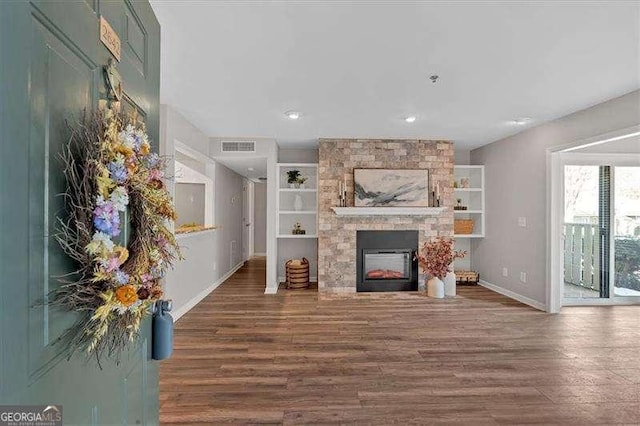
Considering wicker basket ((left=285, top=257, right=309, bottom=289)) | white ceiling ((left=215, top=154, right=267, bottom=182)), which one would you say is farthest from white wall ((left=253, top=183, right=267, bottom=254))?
wicker basket ((left=285, top=257, right=309, bottom=289))

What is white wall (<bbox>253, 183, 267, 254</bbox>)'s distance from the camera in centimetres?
948

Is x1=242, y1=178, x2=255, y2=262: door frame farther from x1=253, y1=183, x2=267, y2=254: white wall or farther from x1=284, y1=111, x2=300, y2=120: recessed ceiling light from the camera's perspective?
x1=284, y1=111, x2=300, y2=120: recessed ceiling light

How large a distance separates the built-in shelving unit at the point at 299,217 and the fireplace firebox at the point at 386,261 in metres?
0.93

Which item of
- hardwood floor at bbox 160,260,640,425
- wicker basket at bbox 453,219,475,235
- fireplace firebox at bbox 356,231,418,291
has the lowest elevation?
hardwood floor at bbox 160,260,640,425

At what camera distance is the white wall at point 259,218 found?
31.1ft

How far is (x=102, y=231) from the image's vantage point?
830 mm

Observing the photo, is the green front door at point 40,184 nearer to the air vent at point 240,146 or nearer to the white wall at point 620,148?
the air vent at point 240,146

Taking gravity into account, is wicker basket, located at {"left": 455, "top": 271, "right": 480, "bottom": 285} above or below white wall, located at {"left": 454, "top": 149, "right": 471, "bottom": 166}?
below

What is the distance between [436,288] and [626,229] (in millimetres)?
2771

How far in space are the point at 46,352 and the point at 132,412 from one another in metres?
0.66

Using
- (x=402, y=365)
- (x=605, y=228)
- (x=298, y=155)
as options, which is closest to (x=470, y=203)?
(x=605, y=228)

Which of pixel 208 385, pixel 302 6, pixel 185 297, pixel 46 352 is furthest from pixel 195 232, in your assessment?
pixel 46 352

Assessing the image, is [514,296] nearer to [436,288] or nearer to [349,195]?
[436,288]

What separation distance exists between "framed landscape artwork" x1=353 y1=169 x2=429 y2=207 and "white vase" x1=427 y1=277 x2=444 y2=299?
3.95 ft
